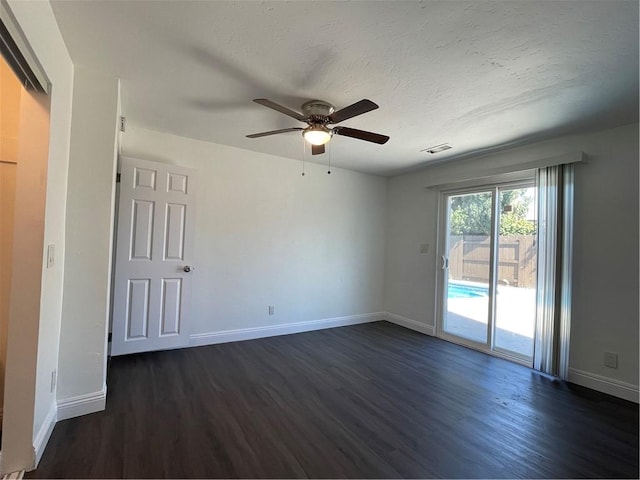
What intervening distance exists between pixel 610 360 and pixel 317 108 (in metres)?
3.46

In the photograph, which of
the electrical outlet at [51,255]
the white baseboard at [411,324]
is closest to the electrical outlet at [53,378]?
the electrical outlet at [51,255]

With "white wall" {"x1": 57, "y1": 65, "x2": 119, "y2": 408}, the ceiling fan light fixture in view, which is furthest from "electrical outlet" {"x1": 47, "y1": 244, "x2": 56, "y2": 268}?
the ceiling fan light fixture

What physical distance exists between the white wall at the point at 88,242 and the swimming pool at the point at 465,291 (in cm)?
396

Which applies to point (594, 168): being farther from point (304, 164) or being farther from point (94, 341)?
point (94, 341)

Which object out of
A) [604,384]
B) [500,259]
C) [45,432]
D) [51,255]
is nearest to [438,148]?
[500,259]

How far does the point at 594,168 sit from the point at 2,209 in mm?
4720

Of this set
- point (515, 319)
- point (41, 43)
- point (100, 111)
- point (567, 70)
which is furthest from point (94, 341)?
point (515, 319)

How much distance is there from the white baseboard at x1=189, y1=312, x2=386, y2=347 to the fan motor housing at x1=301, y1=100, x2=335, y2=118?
8.99ft

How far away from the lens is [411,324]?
462 cm

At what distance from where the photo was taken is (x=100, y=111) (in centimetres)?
214

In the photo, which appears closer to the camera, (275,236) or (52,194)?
(52,194)

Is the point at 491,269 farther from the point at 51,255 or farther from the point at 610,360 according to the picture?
the point at 51,255

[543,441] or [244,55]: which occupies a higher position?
[244,55]

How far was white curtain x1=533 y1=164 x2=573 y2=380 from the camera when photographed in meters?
2.95
